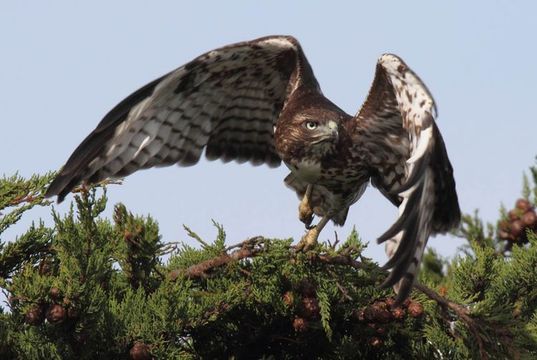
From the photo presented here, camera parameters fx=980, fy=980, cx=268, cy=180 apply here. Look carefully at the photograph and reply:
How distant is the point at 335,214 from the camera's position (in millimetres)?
6988

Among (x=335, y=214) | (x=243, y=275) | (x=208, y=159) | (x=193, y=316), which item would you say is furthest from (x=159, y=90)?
(x=193, y=316)

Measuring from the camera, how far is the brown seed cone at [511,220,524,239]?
273 inches

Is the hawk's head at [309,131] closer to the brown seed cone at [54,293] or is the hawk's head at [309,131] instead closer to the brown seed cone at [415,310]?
the brown seed cone at [415,310]

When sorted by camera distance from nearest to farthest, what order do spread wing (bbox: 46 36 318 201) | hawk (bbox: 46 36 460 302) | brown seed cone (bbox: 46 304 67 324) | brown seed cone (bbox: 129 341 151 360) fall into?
brown seed cone (bbox: 46 304 67 324), brown seed cone (bbox: 129 341 151 360), hawk (bbox: 46 36 460 302), spread wing (bbox: 46 36 318 201)

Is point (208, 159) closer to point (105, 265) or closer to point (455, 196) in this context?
point (455, 196)

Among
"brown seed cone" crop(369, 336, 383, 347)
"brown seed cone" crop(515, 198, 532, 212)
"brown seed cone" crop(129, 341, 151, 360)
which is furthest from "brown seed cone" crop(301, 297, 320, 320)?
"brown seed cone" crop(515, 198, 532, 212)

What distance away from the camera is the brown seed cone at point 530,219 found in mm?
6934

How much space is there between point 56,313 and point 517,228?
Result: 12.9 feet

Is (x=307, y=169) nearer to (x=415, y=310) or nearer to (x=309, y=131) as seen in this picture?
(x=309, y=131)

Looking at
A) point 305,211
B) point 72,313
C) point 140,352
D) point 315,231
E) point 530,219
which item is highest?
point 530,219

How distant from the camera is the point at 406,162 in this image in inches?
224

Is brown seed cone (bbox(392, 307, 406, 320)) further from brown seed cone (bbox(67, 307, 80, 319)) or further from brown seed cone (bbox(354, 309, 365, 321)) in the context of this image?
brown seed cone (bbox(67, 307, 80, 319))

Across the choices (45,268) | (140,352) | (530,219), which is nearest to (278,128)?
(530,219)

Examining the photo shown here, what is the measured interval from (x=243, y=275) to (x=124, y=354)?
2.73 feet
